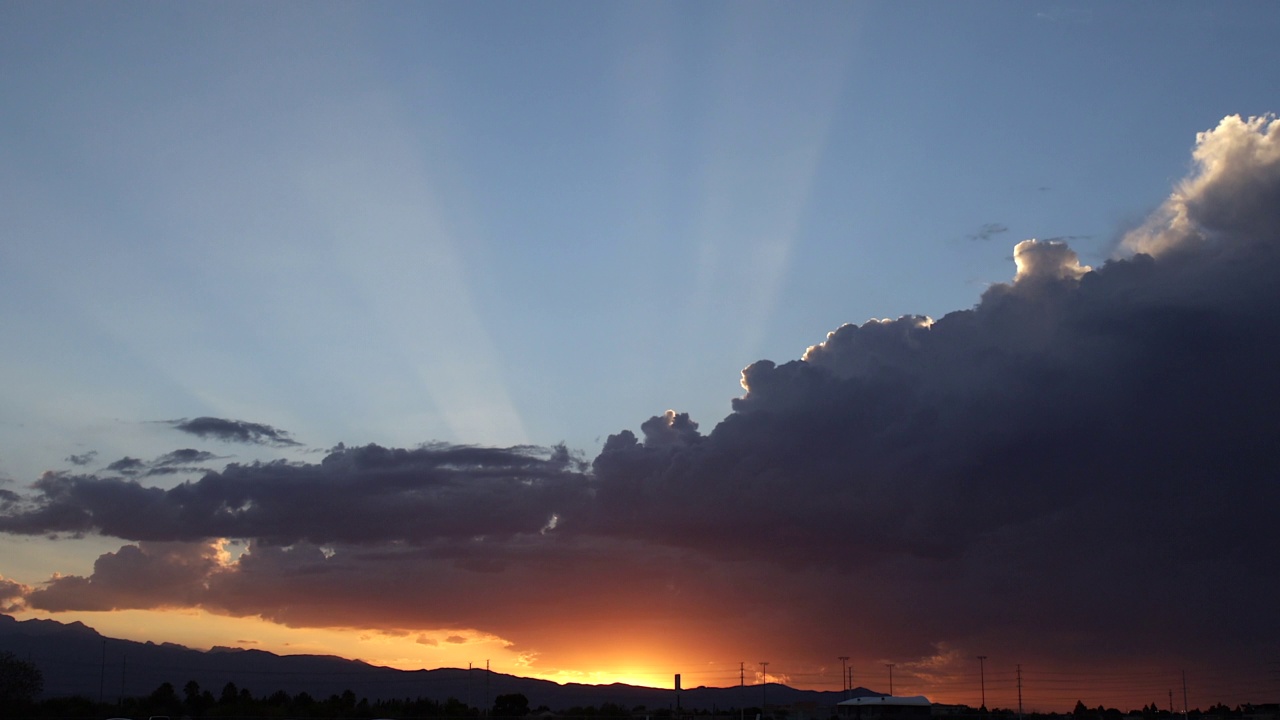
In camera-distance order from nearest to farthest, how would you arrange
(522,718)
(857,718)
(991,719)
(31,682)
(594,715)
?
(522,718) → (594,715) → (31,682) → (857,718) → (991,719)

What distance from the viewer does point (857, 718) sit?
175 metres

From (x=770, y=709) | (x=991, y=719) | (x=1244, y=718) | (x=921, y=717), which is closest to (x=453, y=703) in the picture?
(x=770, y=709)

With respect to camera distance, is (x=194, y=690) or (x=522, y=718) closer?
(x=522, y=718)

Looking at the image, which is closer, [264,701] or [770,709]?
[264,701]

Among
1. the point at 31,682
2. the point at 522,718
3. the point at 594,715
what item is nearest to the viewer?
the point at 522,718

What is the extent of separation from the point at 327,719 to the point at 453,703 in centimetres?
3656

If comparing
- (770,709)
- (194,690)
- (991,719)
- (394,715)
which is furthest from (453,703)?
(991,719)

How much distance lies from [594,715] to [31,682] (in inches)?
3377

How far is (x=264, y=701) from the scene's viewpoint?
558ft

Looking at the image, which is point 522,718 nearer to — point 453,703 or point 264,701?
point 453,703

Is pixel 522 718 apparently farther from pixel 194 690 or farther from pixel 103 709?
pixel 194 690

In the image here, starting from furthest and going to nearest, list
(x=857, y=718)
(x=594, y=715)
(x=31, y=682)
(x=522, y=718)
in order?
Result: (x=857, y=718) → (x=31, y=682) → (x=594, y=715) → (x=522, y=718)

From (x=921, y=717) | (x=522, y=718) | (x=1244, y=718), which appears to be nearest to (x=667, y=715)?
(x=522, y=718)

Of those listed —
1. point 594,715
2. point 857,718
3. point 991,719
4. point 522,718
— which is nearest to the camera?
point 522,718
